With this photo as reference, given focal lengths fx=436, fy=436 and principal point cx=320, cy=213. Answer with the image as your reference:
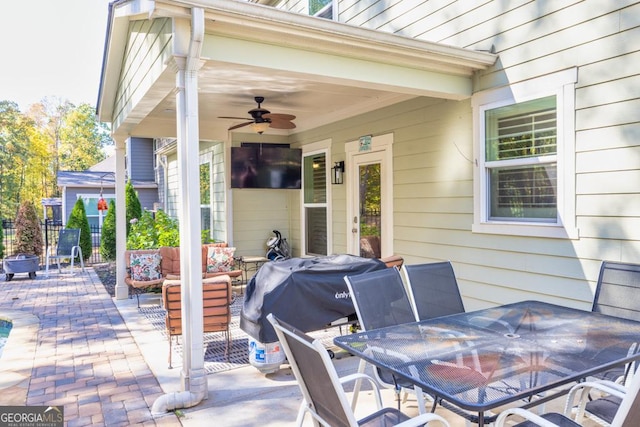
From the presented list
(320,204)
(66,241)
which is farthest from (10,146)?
(320,204)

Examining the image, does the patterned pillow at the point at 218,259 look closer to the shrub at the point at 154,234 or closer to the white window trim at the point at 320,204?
the shrub at the point at 154,234

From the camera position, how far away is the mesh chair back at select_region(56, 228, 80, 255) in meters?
9.08

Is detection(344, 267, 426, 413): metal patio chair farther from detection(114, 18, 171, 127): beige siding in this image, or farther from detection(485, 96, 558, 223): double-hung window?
detection(114, 18, 171, 127): beige siding

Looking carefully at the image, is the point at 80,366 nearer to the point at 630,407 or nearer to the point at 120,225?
the point at 120,225

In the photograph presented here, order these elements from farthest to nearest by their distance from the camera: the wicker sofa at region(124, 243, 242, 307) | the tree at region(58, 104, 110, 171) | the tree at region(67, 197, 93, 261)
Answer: the tree at region(58, 104, 110, 171) → the tree at region(67, 197, 93, 261) → the wicker sofa at region(124, 243, 242, 307)

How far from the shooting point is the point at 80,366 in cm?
403

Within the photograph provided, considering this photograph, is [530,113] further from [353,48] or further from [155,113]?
[155,113]

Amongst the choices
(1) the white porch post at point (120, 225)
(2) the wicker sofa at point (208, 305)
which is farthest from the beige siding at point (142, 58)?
(2) the wicker sofa at point (208, 305)

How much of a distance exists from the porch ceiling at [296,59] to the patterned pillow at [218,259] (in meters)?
2.34

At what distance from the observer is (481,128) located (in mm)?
4273

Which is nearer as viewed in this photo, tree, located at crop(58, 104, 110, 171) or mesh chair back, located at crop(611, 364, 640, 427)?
mesh chair back, located at crop(611, 364, 640, 427)

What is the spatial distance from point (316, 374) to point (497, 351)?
3.21ft

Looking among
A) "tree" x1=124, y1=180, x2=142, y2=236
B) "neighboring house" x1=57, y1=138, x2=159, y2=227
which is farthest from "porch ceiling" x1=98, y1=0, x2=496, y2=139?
"neighboring house" x1=57, y1=138, x2=159, y2=227

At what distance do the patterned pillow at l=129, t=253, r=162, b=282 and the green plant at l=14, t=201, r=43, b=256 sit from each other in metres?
5.25
